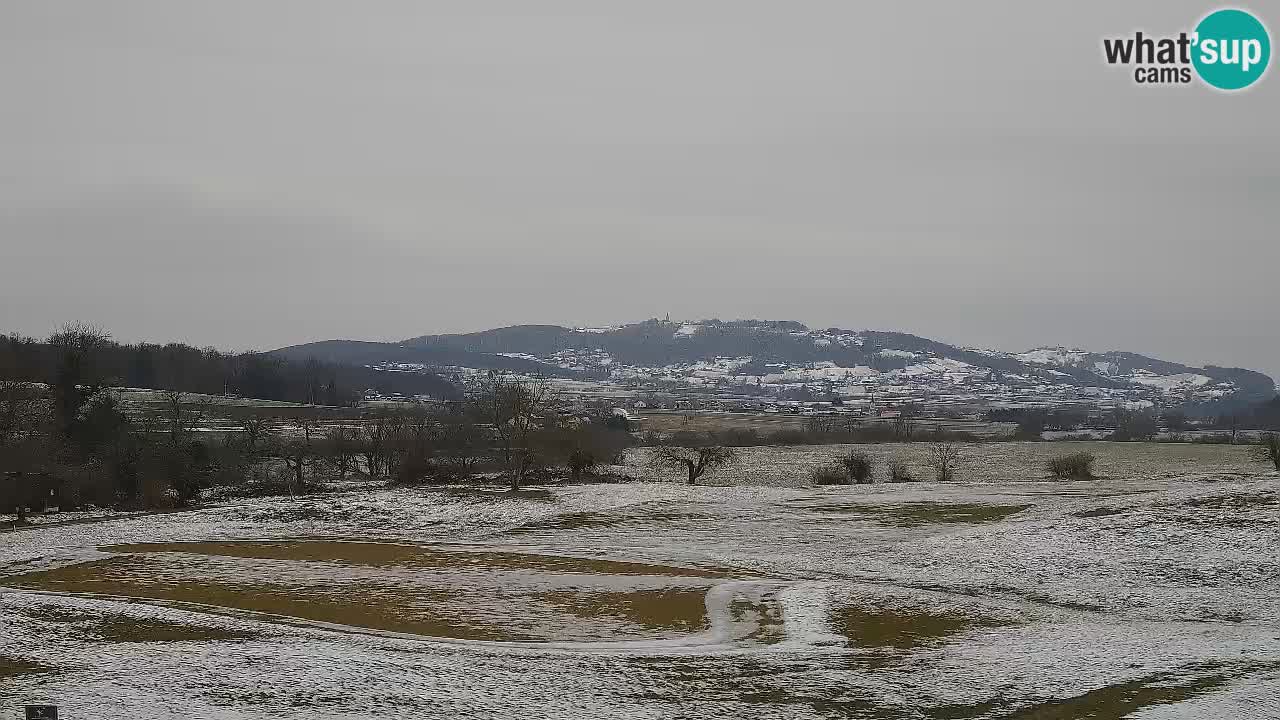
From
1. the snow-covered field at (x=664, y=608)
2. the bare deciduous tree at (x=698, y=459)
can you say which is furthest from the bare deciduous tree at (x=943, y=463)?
the bare deciduous tree at (x=698, y=459)

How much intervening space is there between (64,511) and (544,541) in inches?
1176

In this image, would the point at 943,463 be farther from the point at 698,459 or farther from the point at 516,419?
the point at 516,419

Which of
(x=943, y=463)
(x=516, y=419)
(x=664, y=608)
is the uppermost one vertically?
(x=516, y=419)

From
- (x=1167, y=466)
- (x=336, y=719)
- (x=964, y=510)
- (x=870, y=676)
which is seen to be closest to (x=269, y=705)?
(x=336, y=719)

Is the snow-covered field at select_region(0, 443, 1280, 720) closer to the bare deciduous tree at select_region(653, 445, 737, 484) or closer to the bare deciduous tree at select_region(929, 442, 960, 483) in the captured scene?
the bare deciduous tree at select_region(929, 442, 960, 483)

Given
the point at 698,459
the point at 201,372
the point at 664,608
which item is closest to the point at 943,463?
the point at 698,459

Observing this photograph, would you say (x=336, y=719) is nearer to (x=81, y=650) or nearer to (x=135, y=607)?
(x=81, y=650)

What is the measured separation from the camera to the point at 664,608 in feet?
87.0

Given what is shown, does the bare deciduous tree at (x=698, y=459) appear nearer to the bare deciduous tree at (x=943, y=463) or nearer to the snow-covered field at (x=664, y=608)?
the bare deciduous tree at (x=943, y=463)

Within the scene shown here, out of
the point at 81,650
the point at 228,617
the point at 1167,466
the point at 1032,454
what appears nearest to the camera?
the point at 81,650

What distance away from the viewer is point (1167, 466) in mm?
69750

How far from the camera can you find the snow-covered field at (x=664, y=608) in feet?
56.0

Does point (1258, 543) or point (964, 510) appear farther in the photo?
point (964, 510)

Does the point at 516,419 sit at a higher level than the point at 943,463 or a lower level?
higher
